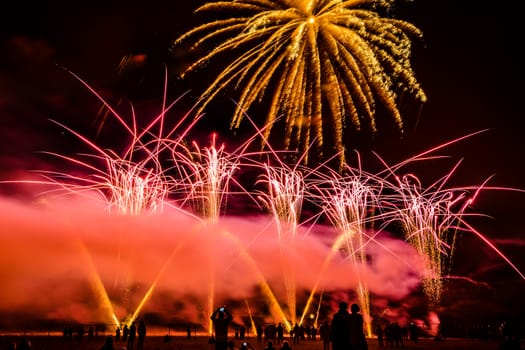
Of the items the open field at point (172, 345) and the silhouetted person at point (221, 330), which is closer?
the silhouetted person at point (221, 330)

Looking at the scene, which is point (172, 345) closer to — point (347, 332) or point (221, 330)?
point (221, 330)

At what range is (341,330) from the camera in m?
8.48

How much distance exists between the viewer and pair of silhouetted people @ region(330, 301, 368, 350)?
27.5ft

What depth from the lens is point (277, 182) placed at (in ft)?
86.4

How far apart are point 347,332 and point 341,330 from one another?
11 cm

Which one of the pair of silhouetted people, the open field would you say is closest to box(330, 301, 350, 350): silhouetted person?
the pair of silhouetted people

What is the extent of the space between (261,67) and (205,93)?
240 cm

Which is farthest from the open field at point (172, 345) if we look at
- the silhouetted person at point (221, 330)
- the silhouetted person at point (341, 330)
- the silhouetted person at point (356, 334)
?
the silhouetted person at point (356, 334)

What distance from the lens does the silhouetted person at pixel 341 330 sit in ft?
27.7

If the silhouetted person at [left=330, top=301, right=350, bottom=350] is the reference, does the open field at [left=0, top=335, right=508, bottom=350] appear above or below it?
below

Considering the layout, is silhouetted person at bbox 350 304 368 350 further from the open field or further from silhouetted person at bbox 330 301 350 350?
the open field

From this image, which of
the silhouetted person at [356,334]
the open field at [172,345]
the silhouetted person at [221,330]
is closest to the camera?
the silhouetted person at [356,334]

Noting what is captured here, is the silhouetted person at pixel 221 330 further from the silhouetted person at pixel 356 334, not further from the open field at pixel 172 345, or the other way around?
the open field at pixel 172 345

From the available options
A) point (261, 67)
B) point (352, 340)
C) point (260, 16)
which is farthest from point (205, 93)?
point (352, 340)
